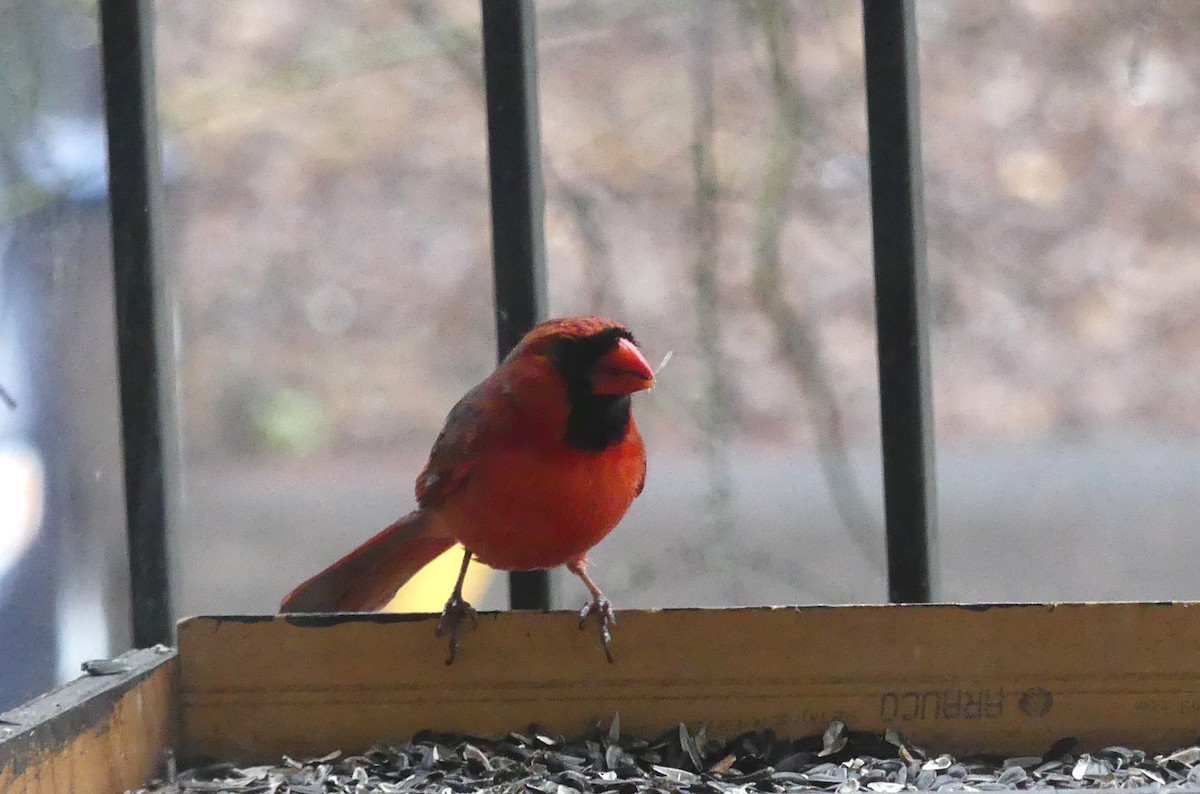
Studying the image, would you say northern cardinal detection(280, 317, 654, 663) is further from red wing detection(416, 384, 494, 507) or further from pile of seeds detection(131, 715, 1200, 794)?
pile of seeds detection(131, 715, 1200, 794)

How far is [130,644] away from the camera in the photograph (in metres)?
2.30

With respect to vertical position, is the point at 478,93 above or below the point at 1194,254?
above

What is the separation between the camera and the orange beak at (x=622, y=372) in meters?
2.09

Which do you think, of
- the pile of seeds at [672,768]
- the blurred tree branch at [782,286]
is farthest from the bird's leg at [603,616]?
the blurred tree branch at [782,286]

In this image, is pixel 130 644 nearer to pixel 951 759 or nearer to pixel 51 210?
pixel 51 210

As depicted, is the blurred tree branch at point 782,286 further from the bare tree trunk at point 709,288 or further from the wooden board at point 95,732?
the wooden board at point 95,732

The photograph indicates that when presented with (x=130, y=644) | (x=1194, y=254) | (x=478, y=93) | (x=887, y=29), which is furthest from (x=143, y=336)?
(x=1194, y=254)

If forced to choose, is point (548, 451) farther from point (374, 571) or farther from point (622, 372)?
point (374, 571)

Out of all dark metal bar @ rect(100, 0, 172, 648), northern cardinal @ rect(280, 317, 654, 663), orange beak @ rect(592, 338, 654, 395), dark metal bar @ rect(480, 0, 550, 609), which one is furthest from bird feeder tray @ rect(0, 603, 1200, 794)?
dark metal bar @ rect(480, 0, 550, 609)

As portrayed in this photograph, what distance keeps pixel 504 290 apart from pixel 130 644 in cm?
91

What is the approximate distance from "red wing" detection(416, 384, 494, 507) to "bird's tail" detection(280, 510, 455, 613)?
8 cm

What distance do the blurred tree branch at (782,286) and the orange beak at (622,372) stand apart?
48cm

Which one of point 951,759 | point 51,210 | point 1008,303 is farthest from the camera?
point 1008,303

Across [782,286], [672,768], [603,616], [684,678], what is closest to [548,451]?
[603,616]
